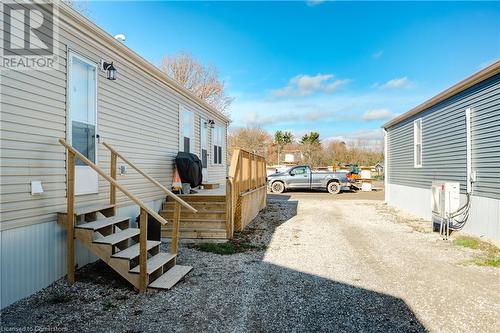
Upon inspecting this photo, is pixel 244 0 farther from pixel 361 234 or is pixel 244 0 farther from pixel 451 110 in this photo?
pixel 361 234

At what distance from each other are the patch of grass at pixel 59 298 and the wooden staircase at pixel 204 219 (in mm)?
2842

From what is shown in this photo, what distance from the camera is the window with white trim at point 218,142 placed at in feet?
36.3

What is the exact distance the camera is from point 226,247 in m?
5.77

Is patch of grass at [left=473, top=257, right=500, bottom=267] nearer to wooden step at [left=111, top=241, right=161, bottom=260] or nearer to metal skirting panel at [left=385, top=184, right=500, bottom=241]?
metal skirting panel at [left=385, top=184, right=500, bottom=241]

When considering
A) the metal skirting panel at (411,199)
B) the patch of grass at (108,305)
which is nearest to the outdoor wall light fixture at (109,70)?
the patch of grass at (108,305)

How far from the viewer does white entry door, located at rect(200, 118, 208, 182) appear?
9719mm

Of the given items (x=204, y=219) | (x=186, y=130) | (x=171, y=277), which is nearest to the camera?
(x=171, y=277)

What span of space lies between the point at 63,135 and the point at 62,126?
0.12 m

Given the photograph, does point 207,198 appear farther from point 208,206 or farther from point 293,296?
point 293,296

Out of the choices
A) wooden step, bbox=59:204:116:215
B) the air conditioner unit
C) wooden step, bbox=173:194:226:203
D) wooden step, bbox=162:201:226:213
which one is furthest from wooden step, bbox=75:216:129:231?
the air conditioner unit

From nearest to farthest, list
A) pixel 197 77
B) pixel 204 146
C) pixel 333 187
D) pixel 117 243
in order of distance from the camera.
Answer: pixel 117 243, pixel 204 146, pixel 333 187, pixel 197 77

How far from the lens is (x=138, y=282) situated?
3.67 meters

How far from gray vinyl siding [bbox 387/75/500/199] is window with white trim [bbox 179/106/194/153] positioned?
6779 millimetres

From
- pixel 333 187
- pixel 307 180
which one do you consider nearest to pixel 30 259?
pixel 307 180
